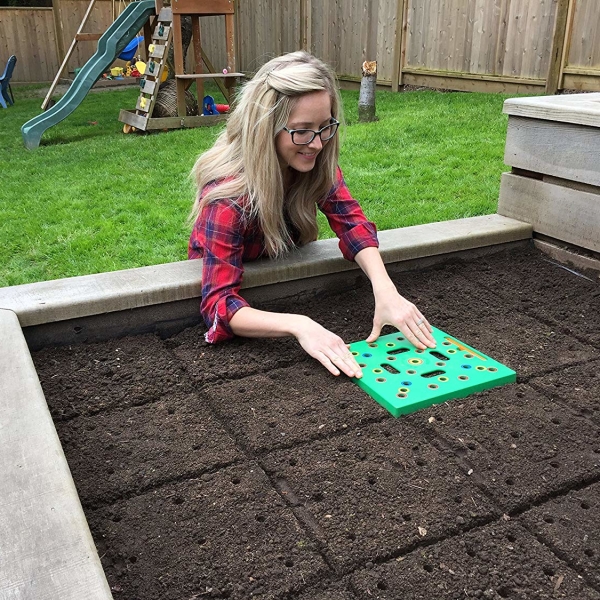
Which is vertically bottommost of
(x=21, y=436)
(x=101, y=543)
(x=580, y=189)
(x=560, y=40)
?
(x=101, y=543)

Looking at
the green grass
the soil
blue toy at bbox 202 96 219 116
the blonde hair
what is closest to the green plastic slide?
the green grass

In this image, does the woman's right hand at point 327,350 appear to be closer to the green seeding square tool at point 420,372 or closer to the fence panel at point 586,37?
the green seeding square tool at point 420,372

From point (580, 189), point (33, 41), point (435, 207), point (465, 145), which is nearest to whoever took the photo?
point (580, 189)

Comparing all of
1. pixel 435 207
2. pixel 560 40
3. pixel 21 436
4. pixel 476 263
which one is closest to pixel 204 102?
pixel 560 40

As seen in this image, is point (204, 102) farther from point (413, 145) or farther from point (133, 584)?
point (133, 584)

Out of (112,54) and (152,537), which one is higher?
(112,54)

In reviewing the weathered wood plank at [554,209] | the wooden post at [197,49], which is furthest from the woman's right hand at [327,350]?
the wooden post at [197,49]

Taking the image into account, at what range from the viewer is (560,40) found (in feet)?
23.7

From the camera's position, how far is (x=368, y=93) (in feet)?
21.6

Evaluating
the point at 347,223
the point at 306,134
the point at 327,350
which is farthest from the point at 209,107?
the point at 327,350

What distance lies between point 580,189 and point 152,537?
236cm

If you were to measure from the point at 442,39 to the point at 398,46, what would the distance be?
0.75m

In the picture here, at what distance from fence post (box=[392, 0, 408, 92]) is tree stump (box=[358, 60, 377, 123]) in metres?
2.75

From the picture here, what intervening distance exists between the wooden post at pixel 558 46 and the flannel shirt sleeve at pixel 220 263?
245 inches
